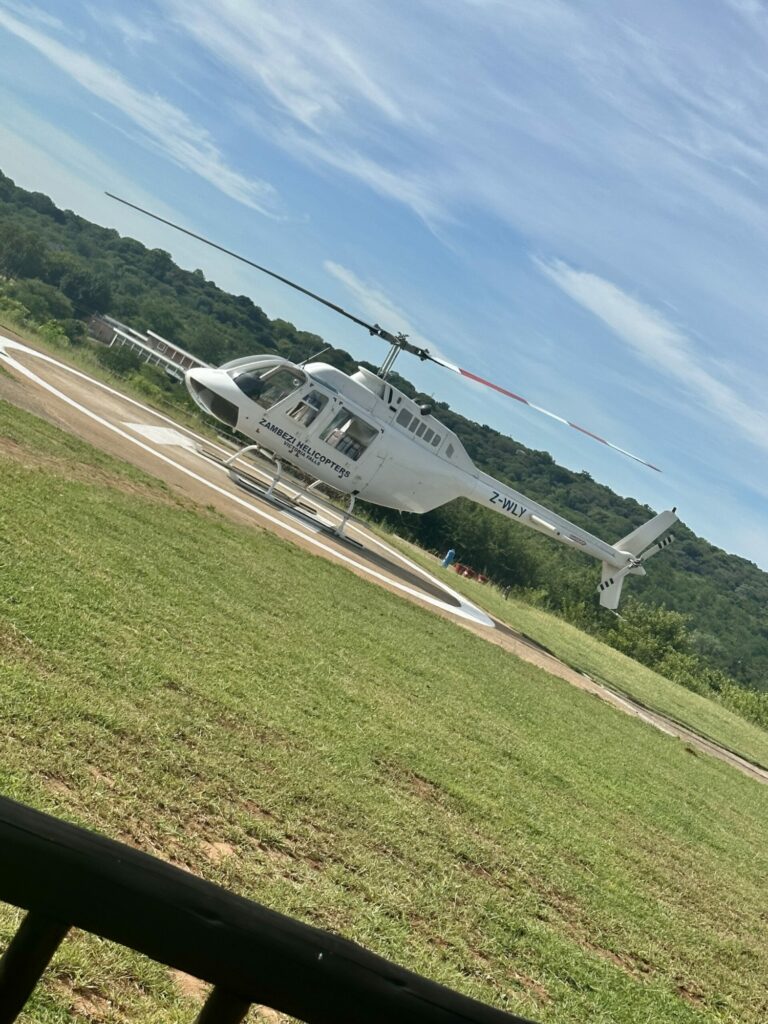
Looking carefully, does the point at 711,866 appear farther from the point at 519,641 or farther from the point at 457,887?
the point at 519,641

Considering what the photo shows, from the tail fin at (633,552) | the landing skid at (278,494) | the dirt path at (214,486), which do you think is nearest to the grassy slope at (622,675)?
the dirt path at (214,486)

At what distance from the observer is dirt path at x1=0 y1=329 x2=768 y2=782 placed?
46.1 feet

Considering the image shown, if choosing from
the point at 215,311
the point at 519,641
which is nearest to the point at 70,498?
the point at 519,641

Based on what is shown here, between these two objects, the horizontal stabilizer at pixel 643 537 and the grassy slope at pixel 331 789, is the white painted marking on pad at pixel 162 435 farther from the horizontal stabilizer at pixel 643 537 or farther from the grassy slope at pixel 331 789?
the horizontal stabilizer at pixel 643 537

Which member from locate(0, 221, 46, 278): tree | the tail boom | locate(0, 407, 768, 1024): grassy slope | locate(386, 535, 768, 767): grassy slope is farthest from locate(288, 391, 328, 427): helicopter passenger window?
locate(0, 221, 46, 278): tree

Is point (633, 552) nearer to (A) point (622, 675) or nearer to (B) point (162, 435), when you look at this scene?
(A) point (622, 675)

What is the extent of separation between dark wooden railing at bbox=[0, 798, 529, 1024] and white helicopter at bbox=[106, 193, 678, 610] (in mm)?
15426

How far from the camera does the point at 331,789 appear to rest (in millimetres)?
5352

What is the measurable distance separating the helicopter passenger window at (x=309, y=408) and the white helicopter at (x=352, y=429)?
0.06 ft

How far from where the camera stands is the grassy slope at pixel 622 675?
20.0m

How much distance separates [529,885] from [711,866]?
10.9 feet

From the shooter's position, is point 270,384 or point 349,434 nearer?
point 270,384

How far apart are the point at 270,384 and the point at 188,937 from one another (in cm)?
1676

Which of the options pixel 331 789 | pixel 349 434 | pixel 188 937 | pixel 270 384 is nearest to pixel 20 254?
pixel 270 384
